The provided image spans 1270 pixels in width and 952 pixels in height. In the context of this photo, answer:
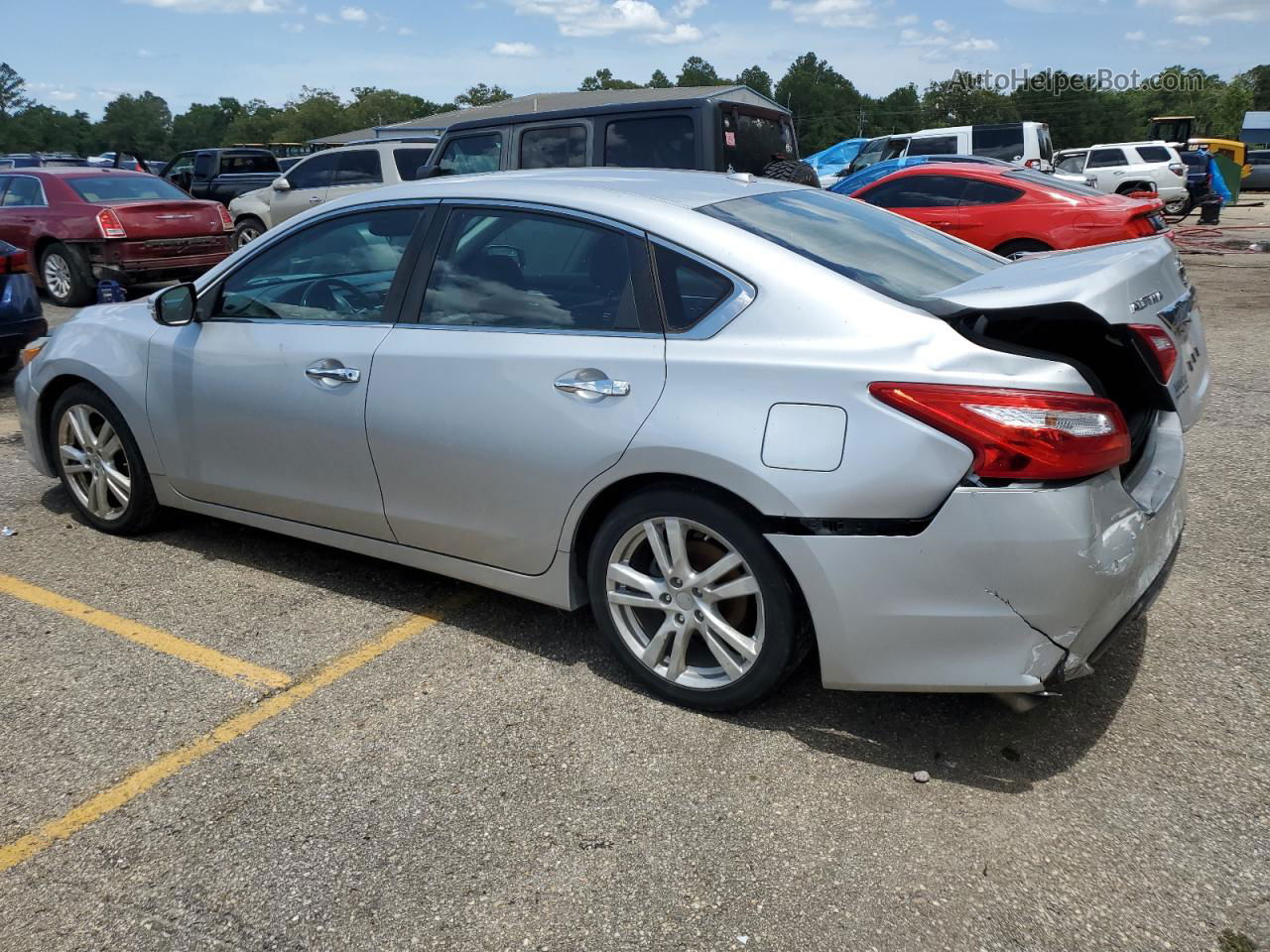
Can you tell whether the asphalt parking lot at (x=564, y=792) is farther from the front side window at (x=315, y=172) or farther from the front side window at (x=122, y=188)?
the front side window at (x=315, y=172)

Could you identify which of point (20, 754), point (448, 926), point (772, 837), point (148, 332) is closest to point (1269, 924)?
point (772, 837)

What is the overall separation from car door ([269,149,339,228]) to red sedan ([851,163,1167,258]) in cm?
741

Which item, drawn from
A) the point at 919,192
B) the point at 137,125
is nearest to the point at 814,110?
the point at 137,125

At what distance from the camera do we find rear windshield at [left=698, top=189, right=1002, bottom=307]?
3.13 m

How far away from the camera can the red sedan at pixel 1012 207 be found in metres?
10.4

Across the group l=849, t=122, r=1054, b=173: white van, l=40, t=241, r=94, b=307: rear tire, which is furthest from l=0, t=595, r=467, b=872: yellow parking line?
l=849, t=122, r=1054, b=173: white van

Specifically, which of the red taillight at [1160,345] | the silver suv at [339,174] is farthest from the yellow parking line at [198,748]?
Answer: the silver suv at [339,174]

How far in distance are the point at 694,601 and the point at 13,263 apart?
7.20m

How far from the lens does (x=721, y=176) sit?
13.0 feet

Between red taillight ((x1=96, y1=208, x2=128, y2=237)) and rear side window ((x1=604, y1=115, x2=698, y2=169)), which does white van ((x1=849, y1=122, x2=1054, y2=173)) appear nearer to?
rear side window ((x1=604, y1=115, x2=698, y2=169))

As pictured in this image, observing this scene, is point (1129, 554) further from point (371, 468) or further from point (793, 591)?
point (371, 468)

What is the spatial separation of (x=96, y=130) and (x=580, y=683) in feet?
398

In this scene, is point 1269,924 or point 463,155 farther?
point 463,155

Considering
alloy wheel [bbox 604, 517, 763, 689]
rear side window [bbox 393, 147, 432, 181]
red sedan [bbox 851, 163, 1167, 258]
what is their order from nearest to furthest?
alloy wheel [bbox 604, 517, 763, 689] → red sedan [bbox 851, 163, 1167, 258] → rear side window [bbox 393, 147, 432, 181]
